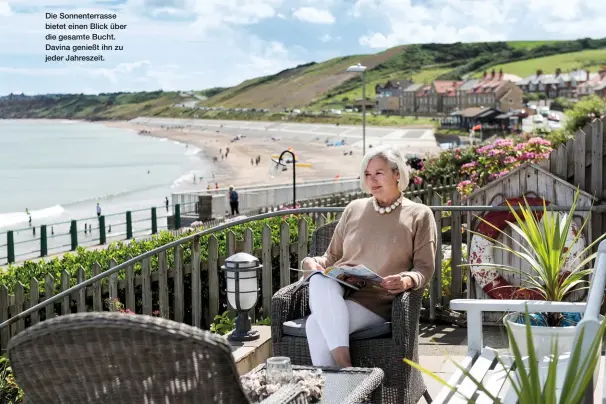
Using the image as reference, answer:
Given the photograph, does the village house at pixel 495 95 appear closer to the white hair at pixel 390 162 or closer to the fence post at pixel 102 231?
the fence post at pixel 102 231

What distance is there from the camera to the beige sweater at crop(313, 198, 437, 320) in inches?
163

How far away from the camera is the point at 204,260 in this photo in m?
7.32

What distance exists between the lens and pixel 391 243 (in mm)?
4219

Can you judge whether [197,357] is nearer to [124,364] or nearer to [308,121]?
[124,364]

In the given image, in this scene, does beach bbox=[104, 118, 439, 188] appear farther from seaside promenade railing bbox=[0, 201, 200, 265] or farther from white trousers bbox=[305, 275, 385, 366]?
white trousers bbox=[305, 275, 385, 366]

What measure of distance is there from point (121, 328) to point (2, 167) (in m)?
92.2

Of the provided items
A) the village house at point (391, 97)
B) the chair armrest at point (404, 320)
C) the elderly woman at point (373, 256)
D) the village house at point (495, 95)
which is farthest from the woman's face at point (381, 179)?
the village house at point (391, 97)

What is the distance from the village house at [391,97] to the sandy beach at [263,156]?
55.1m

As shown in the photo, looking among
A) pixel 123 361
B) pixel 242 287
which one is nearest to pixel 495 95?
pixel 242 287

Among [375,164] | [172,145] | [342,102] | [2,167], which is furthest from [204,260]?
[342,102]

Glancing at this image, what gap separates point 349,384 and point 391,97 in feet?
610

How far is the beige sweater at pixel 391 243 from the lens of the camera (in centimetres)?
415

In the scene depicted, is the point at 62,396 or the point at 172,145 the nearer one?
the point at 62,396

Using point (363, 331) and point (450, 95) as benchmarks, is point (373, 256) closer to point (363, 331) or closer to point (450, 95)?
point (363, 331)
